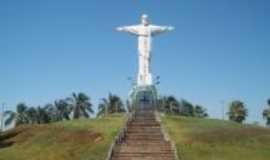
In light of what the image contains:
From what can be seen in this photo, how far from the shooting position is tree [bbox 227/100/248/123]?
4097 inches

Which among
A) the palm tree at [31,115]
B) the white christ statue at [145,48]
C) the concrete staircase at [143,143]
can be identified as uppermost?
the white christ statue at [145,48]

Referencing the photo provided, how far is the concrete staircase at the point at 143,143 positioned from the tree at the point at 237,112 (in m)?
43.4

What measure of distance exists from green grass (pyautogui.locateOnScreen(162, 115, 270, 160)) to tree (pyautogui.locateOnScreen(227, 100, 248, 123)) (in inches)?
1415

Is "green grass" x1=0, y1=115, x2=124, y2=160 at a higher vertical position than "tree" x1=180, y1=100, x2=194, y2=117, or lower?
lower

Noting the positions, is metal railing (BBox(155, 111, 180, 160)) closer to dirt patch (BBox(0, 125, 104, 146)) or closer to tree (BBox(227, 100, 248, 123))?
dirt patch (BBox(0, 125, 104, 146))

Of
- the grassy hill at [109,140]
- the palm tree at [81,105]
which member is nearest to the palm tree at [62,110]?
the palm tree at [81,105]

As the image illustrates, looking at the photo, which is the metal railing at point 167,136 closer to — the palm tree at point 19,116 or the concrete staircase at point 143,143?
the concrete staircase at point 143,143

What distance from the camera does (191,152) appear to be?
4978cm

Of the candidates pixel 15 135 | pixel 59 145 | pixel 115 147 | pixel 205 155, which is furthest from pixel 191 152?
pixel 15 135

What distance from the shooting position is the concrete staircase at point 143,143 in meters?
46.8

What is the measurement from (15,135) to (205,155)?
1003 inches

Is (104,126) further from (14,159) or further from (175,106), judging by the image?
(175,106)

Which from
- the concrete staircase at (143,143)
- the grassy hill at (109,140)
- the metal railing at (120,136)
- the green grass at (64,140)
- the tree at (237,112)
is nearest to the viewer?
the metal railing at (120,136)

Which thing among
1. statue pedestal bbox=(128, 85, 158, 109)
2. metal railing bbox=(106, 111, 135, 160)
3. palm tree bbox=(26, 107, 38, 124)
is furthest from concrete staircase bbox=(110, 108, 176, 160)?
palm tree bbox=(26, 107, 38, 124)
